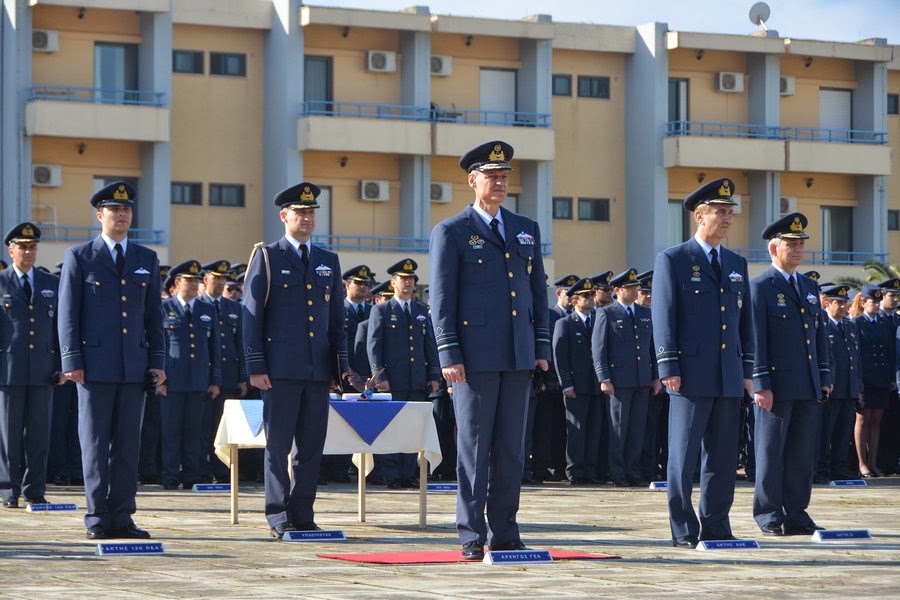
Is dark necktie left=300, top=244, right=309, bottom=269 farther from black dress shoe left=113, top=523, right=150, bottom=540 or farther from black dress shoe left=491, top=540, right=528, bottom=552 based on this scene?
black dress shoe left=491, top=540, right=528, bottom=552

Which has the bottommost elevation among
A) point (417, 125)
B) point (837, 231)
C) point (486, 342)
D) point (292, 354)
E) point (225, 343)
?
point (225, 343)

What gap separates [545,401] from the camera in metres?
21.2

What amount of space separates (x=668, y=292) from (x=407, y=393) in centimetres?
790

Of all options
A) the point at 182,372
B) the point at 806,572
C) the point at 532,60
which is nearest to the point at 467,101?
the point at 532,60

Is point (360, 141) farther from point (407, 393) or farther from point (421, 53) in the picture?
point (407, 393)

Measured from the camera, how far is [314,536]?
39.4 feet

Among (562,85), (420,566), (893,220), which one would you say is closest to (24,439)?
(420,566)

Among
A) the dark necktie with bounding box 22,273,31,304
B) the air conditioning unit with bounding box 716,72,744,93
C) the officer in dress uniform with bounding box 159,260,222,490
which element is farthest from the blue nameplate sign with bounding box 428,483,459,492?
the air conditioning unit with bounding box 716,72,744,93

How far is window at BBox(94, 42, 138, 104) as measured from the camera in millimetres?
42031

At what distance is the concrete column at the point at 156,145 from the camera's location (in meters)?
41.7

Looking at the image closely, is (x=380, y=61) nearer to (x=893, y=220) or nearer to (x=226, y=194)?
(x=226, y=194)

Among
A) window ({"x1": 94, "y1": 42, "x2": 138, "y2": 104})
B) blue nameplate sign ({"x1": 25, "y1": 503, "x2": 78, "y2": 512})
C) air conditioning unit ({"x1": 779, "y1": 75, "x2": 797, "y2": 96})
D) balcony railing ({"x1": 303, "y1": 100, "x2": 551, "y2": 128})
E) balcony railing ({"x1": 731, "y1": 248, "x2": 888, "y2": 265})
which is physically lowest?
blue nameplate sign ({"x1": 25, "y1": 503, "x2": 78, "y2": 512})

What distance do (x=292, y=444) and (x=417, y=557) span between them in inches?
78.5

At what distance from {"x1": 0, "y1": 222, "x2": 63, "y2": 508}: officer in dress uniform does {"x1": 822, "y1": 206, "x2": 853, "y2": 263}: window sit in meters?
38.1
